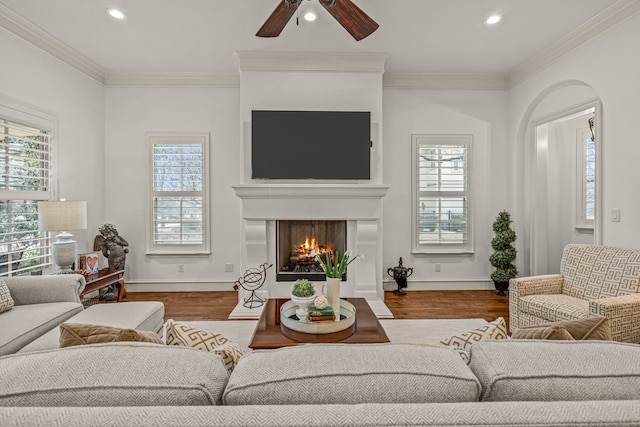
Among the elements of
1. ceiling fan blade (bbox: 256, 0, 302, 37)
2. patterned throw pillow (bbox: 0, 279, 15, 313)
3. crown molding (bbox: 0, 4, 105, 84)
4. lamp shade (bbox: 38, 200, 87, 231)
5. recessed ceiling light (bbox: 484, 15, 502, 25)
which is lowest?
patterned throw pillow (bbox: 0, 279, 15, 313)

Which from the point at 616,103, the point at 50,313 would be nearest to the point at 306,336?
the point at 50,313

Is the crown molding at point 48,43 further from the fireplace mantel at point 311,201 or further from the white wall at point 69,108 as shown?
the fireplace mantel at point 311,201

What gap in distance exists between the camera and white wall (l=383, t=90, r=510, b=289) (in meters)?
4.63

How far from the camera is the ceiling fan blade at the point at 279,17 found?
230 centimetres

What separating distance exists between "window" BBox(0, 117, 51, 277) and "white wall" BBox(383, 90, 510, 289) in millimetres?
3968

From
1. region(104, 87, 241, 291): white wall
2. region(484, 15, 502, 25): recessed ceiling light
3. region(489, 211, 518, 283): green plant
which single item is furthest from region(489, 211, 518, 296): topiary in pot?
region(104, 87, 241, 291): white wall

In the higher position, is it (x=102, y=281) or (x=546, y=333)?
(x=546, y=333)

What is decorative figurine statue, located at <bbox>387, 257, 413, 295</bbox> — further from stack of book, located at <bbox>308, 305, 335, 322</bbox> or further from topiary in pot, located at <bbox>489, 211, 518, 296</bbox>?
stack of book, located at <bbox>308, 305, 335, 322</bbox>

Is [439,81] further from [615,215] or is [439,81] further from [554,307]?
[554,307]

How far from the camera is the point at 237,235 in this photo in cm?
466

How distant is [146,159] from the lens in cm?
455

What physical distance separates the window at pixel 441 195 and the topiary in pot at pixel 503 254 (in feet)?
1.19

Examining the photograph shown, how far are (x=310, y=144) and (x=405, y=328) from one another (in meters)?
2.29

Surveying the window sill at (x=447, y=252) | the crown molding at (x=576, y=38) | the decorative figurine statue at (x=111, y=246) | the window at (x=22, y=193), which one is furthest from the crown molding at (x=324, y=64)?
the window sill at (x=447, y=252)
